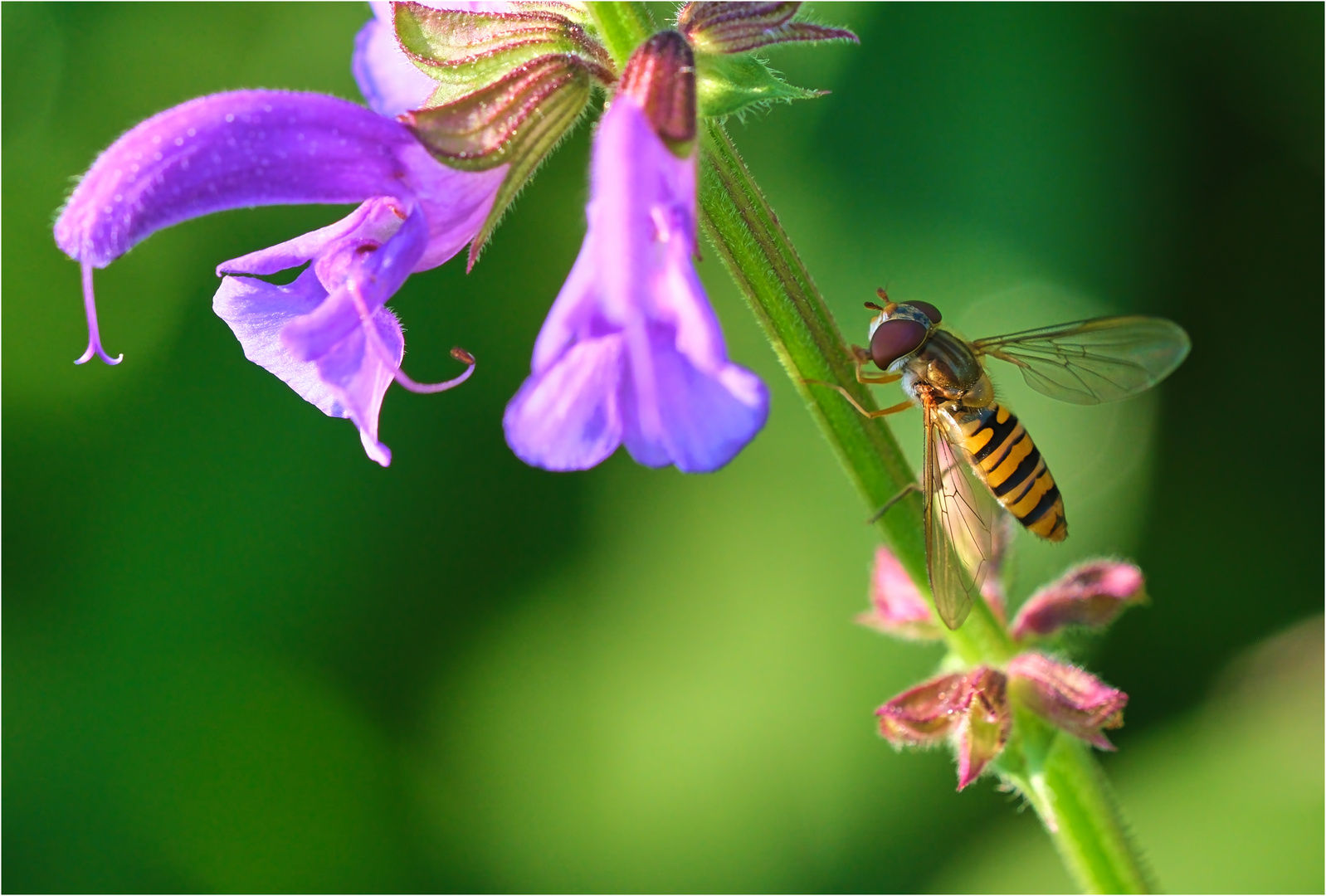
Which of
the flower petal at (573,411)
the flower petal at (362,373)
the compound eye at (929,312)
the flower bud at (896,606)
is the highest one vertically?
the flower petal at (362,373)

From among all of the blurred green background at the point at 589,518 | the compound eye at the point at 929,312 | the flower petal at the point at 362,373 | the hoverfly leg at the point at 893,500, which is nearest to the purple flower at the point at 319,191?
the flower petal at the point at 362,373

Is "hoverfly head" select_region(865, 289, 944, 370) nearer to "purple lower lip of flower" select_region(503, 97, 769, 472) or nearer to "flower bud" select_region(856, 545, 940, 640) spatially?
"flower bud" select_region(856, 545, 940, 640)

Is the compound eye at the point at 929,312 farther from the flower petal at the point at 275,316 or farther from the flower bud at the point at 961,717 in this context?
the flower petal at the point at 275,316

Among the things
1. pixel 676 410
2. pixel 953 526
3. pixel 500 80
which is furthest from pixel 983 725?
pixel 500 80

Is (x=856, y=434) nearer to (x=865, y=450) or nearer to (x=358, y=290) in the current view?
(x=865, y=450)

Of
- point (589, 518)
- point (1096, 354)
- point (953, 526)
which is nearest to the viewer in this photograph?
point (953, 526)

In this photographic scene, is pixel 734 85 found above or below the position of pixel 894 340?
above

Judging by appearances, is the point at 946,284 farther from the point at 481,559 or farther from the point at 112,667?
the point at 112,667
